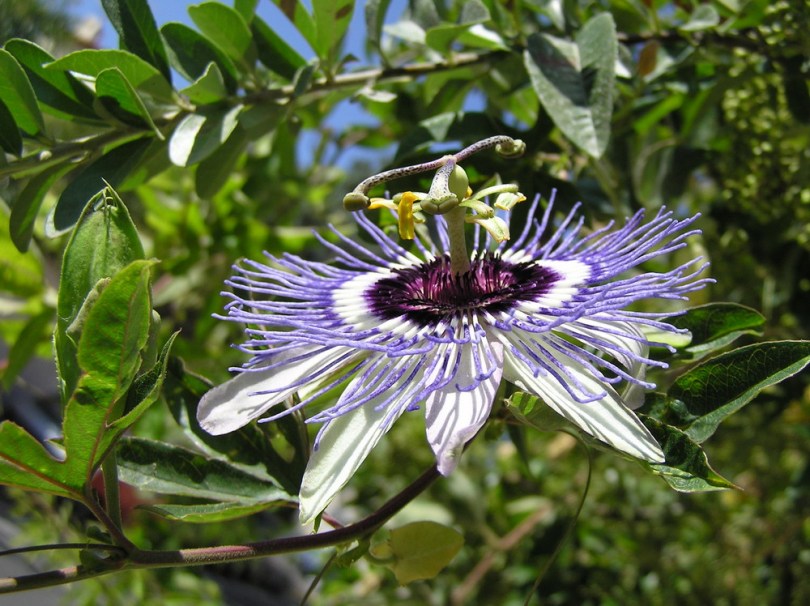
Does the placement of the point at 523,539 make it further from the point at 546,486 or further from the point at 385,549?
the point at 385,549

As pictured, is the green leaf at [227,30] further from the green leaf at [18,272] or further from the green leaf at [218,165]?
the green leaf at [18,272]

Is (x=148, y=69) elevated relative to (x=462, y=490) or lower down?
elevated

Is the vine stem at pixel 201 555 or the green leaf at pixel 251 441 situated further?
the green leaf at pixel 251 441

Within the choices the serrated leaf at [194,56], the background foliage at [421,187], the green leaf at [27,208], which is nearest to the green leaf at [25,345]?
the background foliage at [421,187]

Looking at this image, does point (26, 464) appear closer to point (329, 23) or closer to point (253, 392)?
point (253, 392)

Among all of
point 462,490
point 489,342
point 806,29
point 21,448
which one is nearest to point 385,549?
point 489,342
